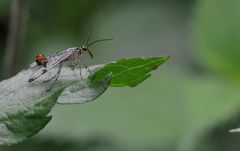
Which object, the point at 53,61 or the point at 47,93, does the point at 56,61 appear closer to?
the point at 53,61

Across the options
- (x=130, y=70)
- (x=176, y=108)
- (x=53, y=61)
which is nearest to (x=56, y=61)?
(x=53, y=61)

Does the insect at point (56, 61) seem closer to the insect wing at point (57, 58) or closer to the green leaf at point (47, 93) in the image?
the insect wing at point (57, 58)

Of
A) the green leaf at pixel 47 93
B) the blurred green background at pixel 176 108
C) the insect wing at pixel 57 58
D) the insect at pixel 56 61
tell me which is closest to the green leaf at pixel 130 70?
the green leaf at pixel 47 93

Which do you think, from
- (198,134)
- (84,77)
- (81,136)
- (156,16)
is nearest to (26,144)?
(81,136)

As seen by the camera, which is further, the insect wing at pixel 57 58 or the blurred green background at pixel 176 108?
the blurred green background at pixel 176 108

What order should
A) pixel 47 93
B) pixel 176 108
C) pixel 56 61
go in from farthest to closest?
1. pixel 176 108
2. pixel 56 61
3. pixel 47 93

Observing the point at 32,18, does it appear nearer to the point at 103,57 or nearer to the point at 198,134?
the point at 103,57

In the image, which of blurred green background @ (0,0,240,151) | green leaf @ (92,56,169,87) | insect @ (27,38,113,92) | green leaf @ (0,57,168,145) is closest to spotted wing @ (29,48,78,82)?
insect @ (27,38,113,92)

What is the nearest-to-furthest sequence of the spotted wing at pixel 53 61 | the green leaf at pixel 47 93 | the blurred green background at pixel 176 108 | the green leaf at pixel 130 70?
the green leaf at pixel 47 93 < the green leaf at pixel 130 70 < the spotted wing at pixel 53 61 < the blurred green background at pixel 176 108

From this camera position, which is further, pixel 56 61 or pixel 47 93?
pixel 56 61
